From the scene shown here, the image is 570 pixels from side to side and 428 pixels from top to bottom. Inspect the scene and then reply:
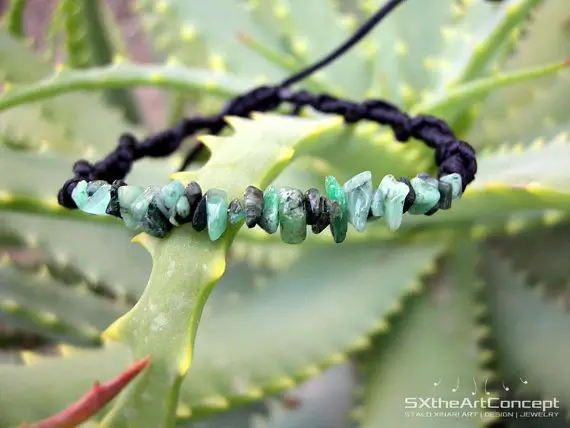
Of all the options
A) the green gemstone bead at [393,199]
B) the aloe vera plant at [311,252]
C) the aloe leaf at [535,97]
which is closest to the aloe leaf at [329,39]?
the aloe vera plant at [311,252]

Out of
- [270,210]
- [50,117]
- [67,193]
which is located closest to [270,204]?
[270,210]

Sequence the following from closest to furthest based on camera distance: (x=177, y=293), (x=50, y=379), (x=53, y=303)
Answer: (x=177, y=293) < (x=50, y=379) < (x=53, y=303)

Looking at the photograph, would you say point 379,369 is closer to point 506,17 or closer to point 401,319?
point 401,319

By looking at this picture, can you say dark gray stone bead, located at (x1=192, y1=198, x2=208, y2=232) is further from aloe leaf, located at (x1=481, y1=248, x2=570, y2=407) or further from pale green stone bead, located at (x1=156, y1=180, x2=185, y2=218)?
aloe leaf, located at (x1=481, y1=248, x2=570, y2=407)

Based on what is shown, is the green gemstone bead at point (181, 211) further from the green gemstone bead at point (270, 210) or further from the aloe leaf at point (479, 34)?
the aloe leaf at point (479, 34)

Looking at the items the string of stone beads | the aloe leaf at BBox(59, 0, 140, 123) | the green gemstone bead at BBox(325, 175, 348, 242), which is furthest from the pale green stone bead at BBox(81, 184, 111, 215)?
the aloe leaf at BBox(59, 0, 140, 123)

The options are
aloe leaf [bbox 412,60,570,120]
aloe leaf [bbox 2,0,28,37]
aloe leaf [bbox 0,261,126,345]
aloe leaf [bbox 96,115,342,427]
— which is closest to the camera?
aloe leaf [bbox 96,115,342,427]

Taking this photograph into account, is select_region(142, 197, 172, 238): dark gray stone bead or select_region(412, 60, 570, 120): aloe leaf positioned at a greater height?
select_region(412, 60, 570, 120): aloe leaf

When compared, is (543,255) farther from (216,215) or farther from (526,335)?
(216,215)
